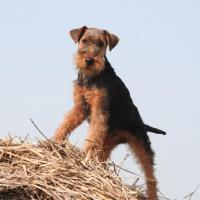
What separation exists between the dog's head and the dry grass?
5.17 feet

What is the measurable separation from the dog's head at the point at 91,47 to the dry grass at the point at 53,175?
62.0 inches

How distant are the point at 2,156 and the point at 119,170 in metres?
1.25

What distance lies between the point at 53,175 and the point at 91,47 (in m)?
2.67

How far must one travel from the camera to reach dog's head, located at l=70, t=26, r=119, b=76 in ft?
30.4

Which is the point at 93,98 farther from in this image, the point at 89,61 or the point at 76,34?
the point at 76,34

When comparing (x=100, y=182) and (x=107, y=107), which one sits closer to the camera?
(x=100, y=182)

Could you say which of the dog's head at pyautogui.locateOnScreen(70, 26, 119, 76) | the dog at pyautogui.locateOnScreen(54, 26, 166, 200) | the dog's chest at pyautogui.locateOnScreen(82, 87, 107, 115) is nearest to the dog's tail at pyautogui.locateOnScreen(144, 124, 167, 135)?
the dog at pyautogui.locateOnScreen(54, 26, 166, 200)

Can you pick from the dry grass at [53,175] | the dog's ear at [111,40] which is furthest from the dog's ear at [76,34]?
the dry grass at [53,175]

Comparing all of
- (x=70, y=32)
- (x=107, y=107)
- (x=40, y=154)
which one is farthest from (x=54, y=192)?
(x=70, y=32)

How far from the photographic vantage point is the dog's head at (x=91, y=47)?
927 cm

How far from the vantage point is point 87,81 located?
9523 millimetres

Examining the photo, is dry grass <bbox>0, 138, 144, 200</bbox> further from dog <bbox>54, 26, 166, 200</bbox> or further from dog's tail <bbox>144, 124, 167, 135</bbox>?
dog's tail <bbox>144, 124, 167, 135</bbox>

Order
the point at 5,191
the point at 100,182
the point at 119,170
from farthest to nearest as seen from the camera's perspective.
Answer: the point at 119,170 → the point at 100,182 → the point at 5,191

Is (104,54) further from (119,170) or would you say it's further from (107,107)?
(119,170)
